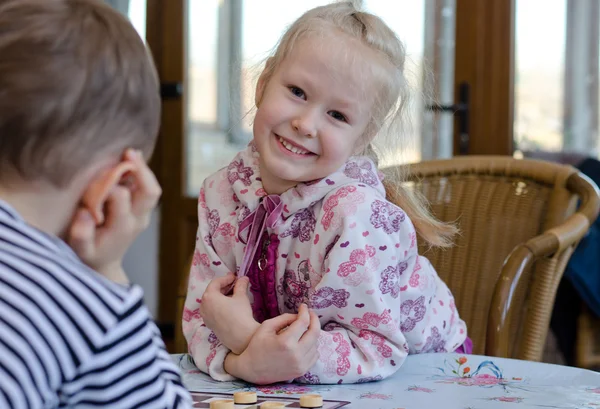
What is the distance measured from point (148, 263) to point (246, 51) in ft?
3.42

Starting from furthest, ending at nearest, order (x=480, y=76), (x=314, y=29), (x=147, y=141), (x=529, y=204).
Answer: (x=480, y=76) < (x=529, y=204) < (x=314, y=29) < (x=147, y=141)

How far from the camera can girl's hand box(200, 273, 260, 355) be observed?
3.32 ft

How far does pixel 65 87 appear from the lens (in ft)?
1.93

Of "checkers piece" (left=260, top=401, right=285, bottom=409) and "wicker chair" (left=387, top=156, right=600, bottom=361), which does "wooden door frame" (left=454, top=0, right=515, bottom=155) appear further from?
"checkers piece" (left=260, top=401, right=285, bottom=409)

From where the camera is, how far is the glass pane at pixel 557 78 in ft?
9.98

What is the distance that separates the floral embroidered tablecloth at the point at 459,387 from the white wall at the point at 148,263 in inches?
103

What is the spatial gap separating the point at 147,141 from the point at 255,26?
9.49 ft

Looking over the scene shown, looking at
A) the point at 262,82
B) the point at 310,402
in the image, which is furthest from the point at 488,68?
the point at 310,402

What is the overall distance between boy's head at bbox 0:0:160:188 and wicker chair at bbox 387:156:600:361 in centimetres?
92

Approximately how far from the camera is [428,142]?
3.18m

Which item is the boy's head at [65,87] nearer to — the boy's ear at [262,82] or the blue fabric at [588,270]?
the boy's ear at [262,82]

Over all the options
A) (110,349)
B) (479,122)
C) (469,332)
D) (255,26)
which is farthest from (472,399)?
(255,26)

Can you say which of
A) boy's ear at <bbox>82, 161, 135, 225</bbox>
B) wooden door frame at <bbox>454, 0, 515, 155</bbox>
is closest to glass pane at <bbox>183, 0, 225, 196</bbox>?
wooden door frame at <bbox>454, 0, 515, 155</bbox>

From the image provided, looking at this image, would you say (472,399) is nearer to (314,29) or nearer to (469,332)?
(314,29)
